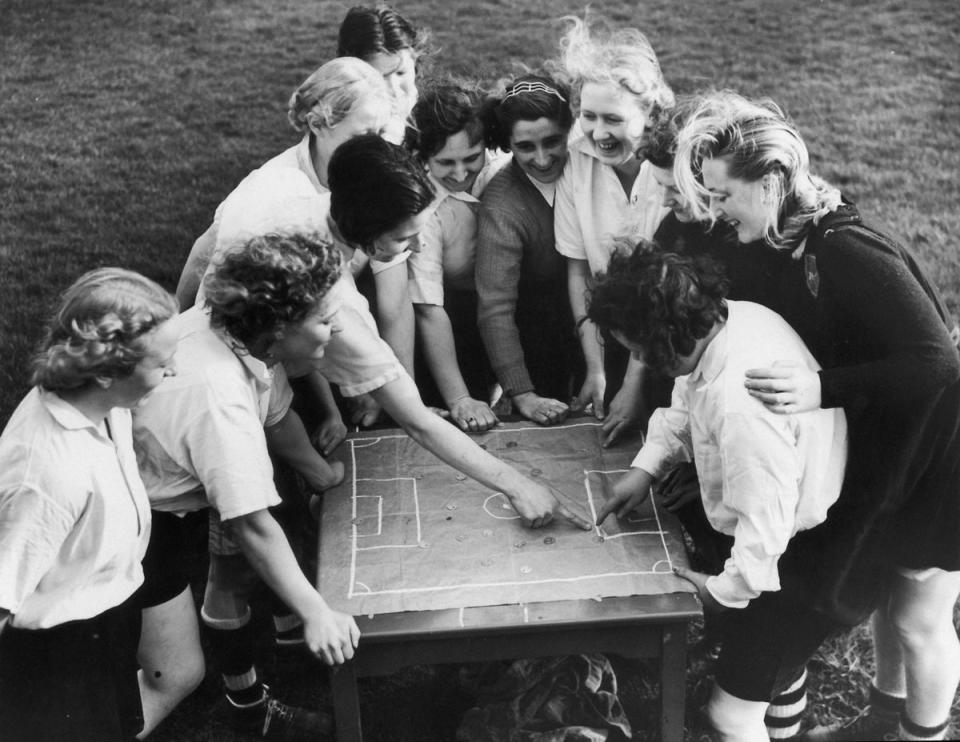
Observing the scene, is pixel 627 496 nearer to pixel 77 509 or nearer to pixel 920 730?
pixel 920 730

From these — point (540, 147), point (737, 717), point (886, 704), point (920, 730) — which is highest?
point (540, 147)

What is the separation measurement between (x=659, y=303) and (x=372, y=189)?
2.87ft

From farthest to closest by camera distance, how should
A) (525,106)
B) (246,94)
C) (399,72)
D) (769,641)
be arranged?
1. (246,94)
2. (399,72)
3. (525,106)
4. (769,641)

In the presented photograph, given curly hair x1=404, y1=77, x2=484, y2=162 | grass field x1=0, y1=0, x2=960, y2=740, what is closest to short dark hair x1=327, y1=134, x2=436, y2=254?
curly hair x1=404, y1=77, x2=484, y2=162

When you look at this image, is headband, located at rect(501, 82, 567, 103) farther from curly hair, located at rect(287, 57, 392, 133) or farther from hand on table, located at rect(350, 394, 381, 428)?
hand on table, located at rect(350, 394, 381, 428)

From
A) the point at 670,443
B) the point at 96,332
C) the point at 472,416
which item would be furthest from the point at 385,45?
the point at 96,332

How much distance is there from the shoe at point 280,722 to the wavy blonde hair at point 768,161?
198 cm

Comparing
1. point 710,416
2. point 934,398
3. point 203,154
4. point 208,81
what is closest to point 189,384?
point 710,416

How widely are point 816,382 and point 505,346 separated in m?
1.42

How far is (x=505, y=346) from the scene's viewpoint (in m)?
3.96

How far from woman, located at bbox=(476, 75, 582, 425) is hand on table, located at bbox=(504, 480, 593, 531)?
1.82 feet

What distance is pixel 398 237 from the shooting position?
3086 mm

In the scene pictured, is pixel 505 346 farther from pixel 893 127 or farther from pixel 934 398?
pixel 893 127

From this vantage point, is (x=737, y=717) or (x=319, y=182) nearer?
(x=737, y=717)
